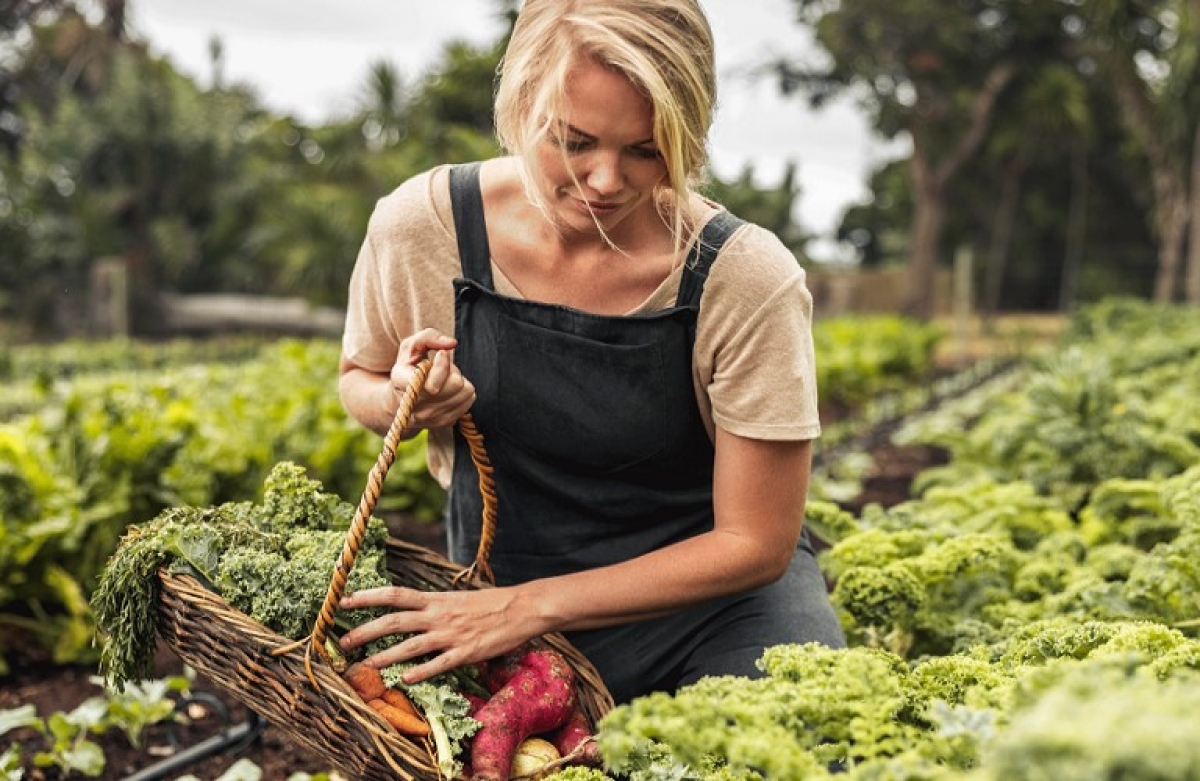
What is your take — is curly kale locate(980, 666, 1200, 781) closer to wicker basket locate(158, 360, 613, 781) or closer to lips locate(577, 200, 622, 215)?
wicker basket locate(158, 360, 613, 781)

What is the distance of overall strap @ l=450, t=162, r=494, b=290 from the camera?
2.39 m

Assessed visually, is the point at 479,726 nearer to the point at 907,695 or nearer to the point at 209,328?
the point at 907,695

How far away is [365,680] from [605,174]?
0.93 metres

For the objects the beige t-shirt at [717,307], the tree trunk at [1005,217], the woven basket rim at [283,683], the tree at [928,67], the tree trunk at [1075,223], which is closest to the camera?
the woven basket rim at [283,683]

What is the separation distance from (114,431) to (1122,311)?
42.0ft

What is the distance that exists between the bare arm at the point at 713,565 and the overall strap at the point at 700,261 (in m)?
0.28

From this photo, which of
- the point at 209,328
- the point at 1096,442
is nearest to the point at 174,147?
the point at 209,328

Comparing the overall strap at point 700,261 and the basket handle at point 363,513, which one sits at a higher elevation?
the overall strap at point 700,261

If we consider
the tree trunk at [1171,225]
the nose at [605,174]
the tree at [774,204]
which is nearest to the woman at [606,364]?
the nose at [605,174]

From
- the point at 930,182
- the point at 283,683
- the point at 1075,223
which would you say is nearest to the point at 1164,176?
the point at 930,182

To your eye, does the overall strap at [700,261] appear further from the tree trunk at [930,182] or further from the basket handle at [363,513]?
the tree trunk at [930,182]

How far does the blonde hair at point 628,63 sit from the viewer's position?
196cm

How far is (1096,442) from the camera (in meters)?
4.52

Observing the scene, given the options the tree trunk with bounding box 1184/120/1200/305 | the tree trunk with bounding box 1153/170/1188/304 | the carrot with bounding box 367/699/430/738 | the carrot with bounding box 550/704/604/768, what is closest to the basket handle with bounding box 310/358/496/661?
the carrot with bounding box 367/699/430/738
